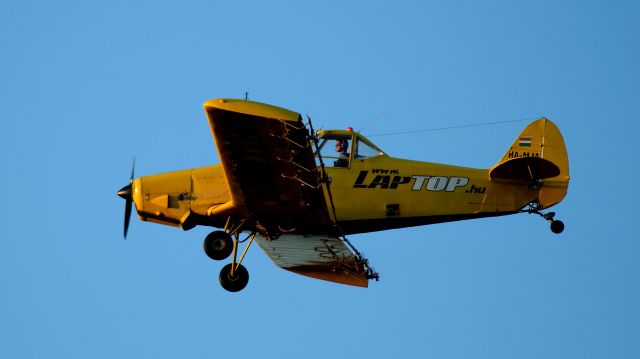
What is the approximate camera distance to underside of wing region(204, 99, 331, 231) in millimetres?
14430

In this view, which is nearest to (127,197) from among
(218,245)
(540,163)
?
(218,245)

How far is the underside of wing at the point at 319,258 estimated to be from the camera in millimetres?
18219

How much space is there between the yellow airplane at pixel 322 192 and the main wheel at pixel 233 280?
0.02 meters

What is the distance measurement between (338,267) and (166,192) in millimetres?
3470

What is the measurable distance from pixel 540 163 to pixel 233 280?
550cm

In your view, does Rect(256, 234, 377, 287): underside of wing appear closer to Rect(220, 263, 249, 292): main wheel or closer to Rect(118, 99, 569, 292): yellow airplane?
Rect(118, 99, 569, 292): yellow airplane

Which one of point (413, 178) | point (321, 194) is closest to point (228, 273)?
point (321, 194)

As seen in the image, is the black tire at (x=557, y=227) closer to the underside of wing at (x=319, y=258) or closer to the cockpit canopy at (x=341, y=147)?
the underside of wing at (x=319, y=258)

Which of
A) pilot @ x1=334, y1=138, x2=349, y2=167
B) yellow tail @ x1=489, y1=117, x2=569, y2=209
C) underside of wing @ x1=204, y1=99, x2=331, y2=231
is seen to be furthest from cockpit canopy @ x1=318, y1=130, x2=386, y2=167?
yellow tail @ x1=489, y1=117, x2=569, y2=209

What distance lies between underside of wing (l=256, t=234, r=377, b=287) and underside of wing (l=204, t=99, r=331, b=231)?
4.45 feet

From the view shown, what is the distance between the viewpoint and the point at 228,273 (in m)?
17.2

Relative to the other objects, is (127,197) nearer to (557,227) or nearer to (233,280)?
(233,280)

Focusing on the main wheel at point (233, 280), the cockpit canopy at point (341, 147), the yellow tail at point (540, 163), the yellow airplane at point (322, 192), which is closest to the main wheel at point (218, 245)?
the yellow airplane at point (322, 192)

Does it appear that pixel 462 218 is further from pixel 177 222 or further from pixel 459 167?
pixel 177 222
